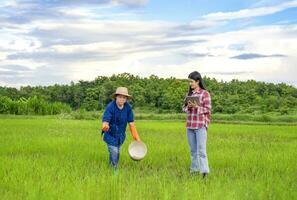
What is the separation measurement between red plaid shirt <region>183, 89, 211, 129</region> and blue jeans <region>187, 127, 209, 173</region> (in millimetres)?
84

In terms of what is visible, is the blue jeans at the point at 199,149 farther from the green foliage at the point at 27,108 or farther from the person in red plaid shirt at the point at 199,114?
the green foliage at the point at 27,108

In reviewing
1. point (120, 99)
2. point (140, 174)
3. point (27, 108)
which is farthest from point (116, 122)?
point (27, 108)

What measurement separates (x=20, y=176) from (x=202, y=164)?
2339 millimetres

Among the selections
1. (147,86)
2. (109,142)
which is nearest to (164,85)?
(147,86)

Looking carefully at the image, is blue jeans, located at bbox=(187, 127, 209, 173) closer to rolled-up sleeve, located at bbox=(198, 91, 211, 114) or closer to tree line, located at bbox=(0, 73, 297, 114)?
rolled-up sleeve, located at bbox=(198, 91, 211, 114)

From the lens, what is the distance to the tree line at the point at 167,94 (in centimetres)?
3509

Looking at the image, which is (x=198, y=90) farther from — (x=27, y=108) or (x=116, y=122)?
(x=27, y=108)

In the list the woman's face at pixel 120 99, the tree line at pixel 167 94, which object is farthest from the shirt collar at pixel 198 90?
the tree line at pixel 167 94

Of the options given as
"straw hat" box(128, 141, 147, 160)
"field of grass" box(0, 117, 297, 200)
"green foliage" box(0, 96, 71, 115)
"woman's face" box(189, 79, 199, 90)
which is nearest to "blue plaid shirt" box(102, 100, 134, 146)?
"straw hat" box(128, 141, 147, 160)

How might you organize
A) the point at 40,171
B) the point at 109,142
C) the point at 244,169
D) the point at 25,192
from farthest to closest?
the point at 244,169, the point at 109,142, the point at 40,171, the point at 25,192

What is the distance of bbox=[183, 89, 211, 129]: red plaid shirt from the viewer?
6.86 m

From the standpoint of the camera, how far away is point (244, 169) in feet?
25.4

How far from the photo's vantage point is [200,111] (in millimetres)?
6859

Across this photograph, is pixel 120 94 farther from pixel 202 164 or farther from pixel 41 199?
pixel 41 199
